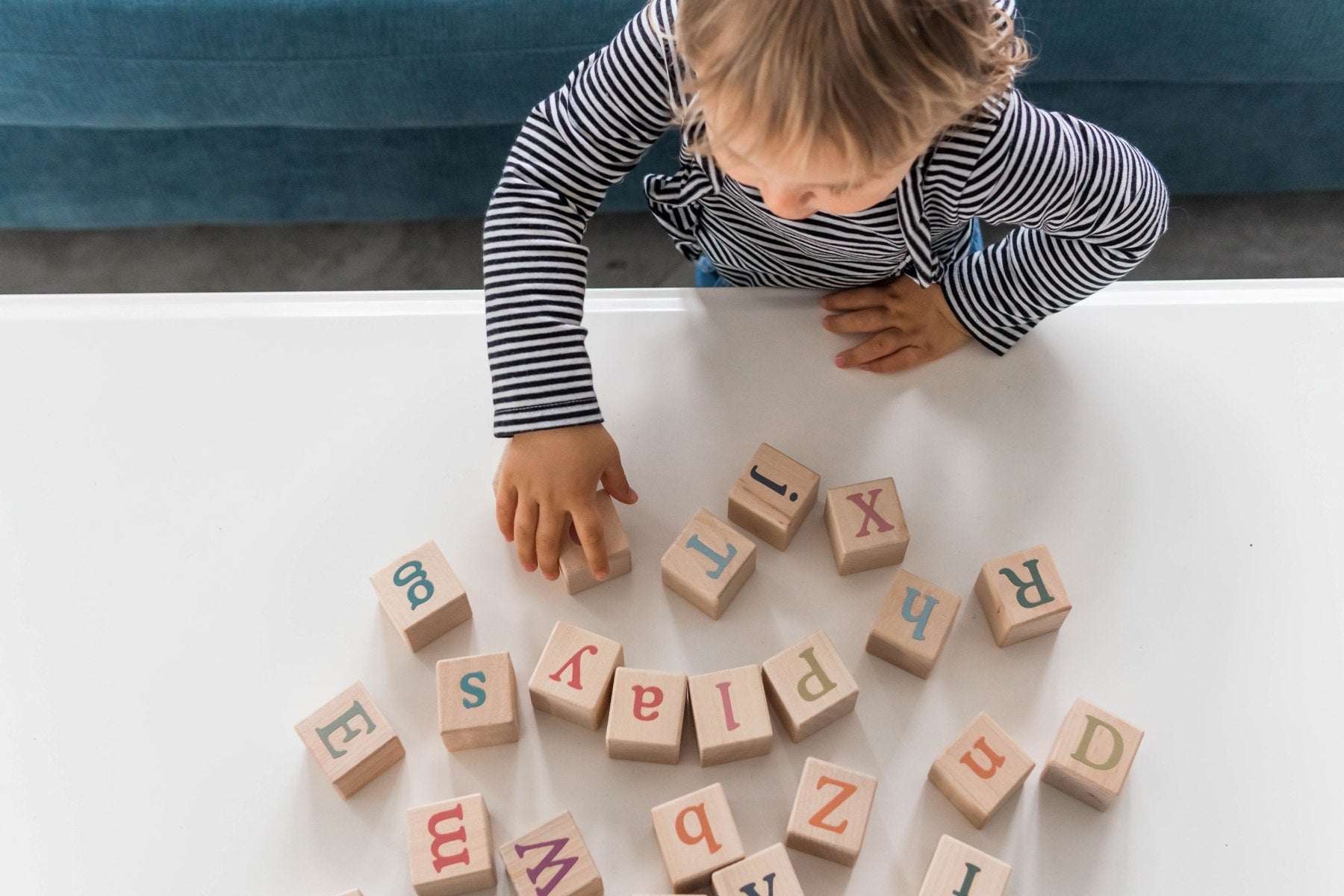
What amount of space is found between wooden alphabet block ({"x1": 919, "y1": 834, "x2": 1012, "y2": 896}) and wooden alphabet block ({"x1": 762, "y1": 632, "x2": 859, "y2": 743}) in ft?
0.32

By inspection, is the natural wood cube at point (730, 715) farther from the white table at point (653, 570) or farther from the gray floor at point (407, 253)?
the gray floor at point (407, 253)

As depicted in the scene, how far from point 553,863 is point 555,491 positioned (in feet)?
0.74

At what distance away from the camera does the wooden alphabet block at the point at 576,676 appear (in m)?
0.61

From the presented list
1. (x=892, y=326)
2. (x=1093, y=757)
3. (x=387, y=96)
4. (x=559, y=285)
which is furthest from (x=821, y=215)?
(x=387, y=96)

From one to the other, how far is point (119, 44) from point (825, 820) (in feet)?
3.47

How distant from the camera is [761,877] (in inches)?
22.4

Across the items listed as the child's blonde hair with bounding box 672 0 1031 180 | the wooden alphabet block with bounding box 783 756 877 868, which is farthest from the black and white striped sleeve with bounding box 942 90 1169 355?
the wooden alphabet block with bounding box 783 756 877 868

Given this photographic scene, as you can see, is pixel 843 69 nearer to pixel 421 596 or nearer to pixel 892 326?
pixel 892 326

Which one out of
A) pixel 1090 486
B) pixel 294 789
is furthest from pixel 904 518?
pixel 294 789

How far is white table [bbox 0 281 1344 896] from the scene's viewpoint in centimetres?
60

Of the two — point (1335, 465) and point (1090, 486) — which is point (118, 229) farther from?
point (1335, 465)

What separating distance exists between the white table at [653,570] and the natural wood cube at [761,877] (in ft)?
0.09

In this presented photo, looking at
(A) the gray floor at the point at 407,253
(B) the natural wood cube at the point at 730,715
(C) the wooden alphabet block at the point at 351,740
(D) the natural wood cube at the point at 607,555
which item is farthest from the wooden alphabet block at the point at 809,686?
(A) the gray floor at the point at 407,253

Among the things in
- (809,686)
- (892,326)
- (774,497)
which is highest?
(892,326)
